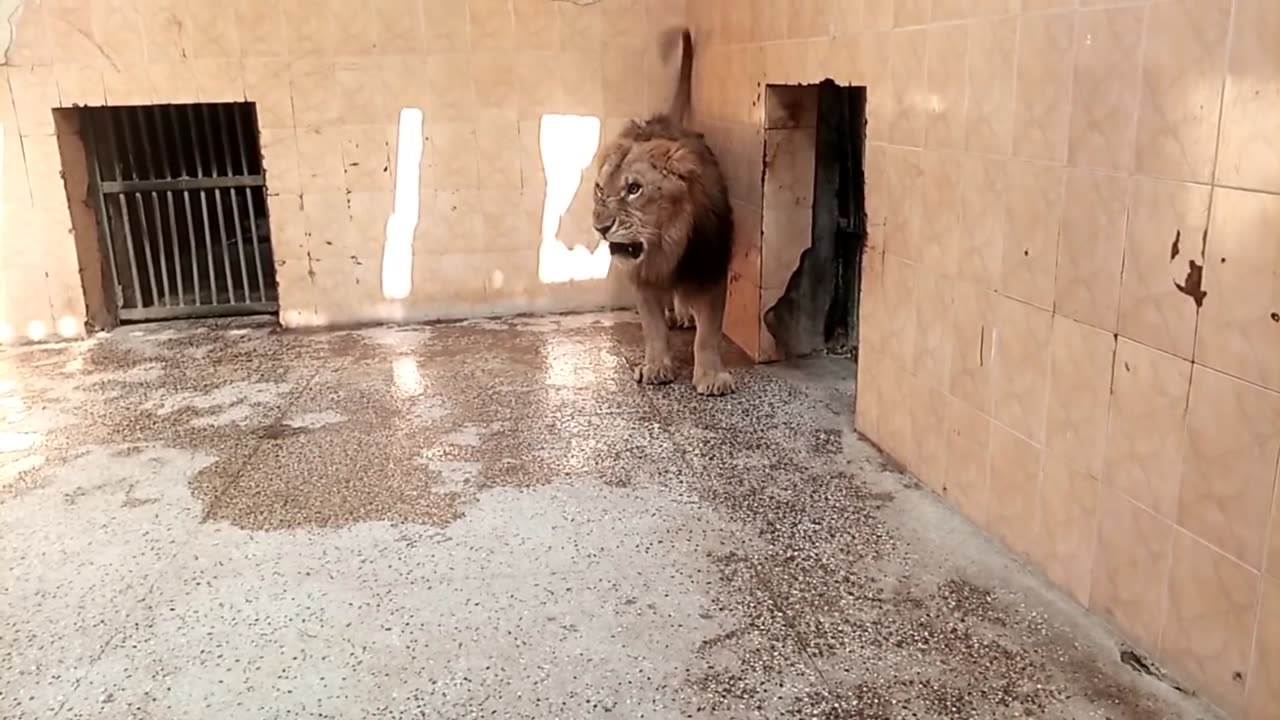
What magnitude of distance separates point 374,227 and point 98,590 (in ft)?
9.14

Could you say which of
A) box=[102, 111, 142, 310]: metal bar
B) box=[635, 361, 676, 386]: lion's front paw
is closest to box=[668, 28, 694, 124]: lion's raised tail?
box=[635, 361, 676, 386]: lion's front paw

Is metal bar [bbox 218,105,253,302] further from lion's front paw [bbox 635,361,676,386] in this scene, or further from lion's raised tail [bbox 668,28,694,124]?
lion's front paw [bbox 635,361,676,386]

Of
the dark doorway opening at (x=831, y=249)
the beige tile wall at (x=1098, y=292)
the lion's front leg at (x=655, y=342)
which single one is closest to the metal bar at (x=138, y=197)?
the lion's front leg at (x=655, y=342)

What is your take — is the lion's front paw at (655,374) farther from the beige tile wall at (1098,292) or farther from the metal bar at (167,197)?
the metal bar at (167,197)

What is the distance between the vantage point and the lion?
380 cm

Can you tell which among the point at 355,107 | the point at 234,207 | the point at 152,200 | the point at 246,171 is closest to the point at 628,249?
the point at 355,107

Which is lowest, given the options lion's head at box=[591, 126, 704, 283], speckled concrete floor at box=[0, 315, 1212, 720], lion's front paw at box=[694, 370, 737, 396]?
speckled concrete floor at box=[0, 315, 1212, 720]

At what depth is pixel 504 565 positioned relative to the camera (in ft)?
8.73

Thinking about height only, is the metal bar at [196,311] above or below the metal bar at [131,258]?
below

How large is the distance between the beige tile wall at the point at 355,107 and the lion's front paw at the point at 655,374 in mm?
1344

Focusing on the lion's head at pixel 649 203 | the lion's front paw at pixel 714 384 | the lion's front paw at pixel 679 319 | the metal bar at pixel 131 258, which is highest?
the lion's head at pixel 649 203

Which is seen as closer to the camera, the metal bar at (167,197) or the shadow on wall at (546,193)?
the shadow on wall at (546,193)

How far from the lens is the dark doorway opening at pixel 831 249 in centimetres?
428

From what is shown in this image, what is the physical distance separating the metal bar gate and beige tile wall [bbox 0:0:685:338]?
339mm
